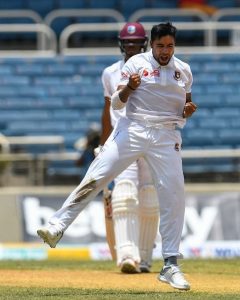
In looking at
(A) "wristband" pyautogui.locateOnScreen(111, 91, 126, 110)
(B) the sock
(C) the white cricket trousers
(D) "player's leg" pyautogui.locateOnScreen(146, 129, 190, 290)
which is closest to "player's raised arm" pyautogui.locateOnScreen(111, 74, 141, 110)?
(A) "wristband" pyautogui.locateOnScreen(111, 91, 126, 110)

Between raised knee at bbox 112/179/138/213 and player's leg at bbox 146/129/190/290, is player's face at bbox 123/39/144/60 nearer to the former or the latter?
raised knee at bbox 112/179/138/213

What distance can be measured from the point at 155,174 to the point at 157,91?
0.67 m

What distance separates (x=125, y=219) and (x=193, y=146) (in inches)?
410

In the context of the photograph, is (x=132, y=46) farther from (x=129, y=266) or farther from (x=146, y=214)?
(x=129, y=266)

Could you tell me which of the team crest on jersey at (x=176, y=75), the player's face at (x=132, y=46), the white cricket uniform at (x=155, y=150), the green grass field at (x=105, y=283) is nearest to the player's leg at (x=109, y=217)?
the green grass field at (x=105, y=283)

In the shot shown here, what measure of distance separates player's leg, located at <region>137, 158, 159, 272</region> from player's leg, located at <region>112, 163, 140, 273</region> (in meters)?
0.08

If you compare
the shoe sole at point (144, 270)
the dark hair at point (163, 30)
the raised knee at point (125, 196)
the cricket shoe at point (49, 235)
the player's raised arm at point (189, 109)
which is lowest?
the shoe sole at point (144, 270)

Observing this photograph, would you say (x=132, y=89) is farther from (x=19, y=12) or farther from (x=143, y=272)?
(x=19, y=12)

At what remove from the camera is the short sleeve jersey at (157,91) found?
8.55 metres

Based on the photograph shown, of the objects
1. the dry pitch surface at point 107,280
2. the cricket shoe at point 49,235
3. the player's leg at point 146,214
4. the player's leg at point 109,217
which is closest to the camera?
the cricket shoe at point 49,235

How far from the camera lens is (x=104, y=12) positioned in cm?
2255

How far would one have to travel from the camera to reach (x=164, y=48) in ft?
27.9

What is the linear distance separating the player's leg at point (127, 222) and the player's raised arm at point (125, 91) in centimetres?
168

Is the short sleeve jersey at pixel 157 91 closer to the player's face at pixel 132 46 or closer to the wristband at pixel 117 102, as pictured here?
the wristband at pixel 117 102
